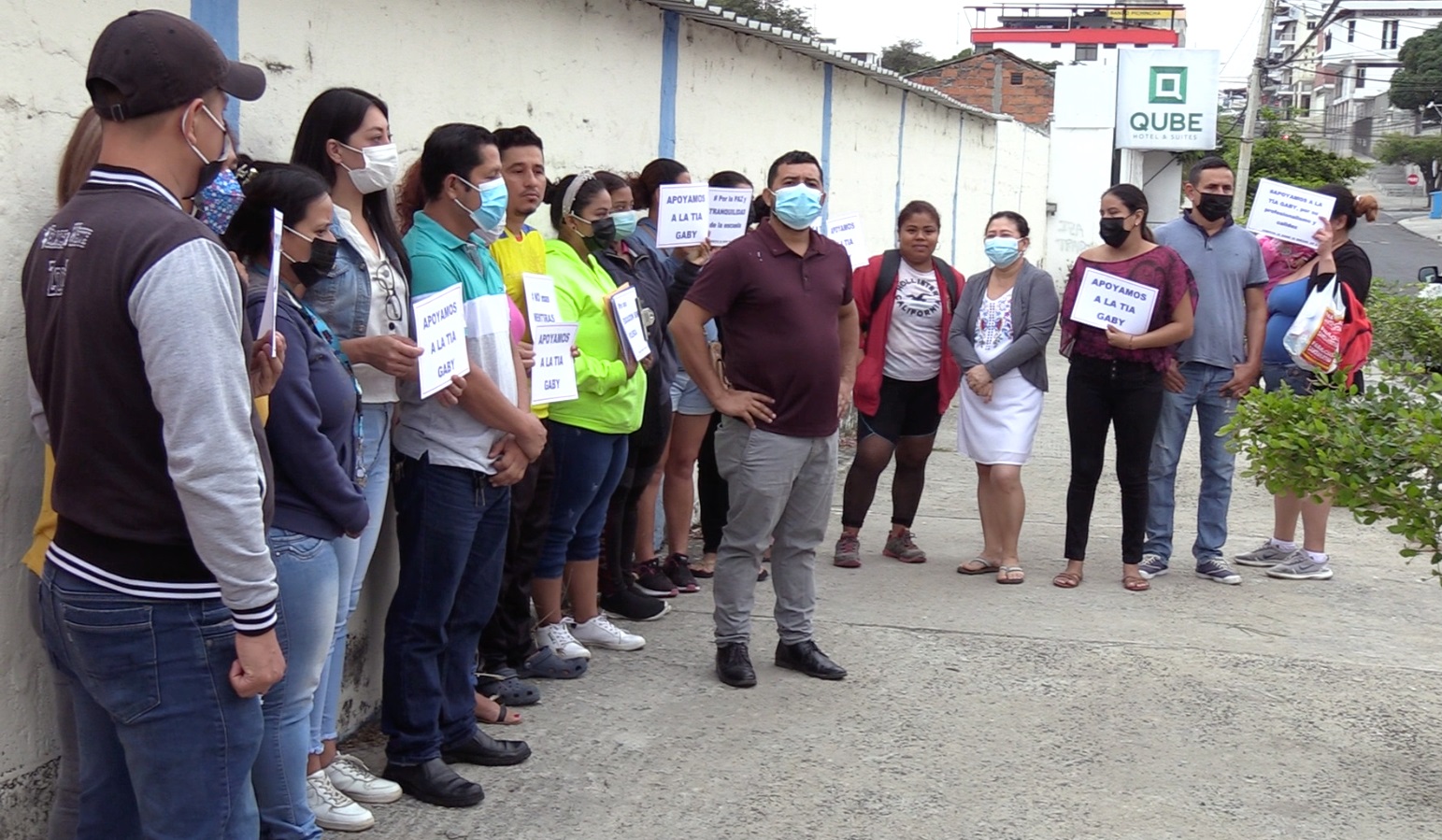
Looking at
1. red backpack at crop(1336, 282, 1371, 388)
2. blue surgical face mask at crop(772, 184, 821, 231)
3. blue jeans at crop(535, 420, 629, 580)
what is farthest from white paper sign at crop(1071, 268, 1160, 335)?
blue jeans at crop(535, 420, 629, 580)

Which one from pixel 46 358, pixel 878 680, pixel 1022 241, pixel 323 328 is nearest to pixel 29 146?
pixel 323 328

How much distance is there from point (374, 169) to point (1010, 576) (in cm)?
422

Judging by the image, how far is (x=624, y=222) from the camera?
18.1 feet

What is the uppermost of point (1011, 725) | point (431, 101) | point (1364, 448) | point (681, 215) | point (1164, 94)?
point (1164, 94)

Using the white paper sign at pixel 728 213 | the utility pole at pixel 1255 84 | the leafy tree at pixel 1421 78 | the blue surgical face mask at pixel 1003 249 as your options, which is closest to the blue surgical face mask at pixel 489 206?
the white paper sign at pixel 728 213

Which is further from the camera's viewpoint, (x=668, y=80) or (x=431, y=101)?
(x=668, y=80)

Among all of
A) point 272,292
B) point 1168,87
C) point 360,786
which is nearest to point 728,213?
point 360,786

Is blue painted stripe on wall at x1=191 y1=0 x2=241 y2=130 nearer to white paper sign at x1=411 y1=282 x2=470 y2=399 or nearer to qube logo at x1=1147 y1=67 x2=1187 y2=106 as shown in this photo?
white paper sign at x1=411 y1=282 x2=470 y2=399

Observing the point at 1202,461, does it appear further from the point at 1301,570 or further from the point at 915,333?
the point at 915,333

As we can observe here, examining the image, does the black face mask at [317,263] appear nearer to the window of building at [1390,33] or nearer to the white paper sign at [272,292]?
the white paper sign at [272,292]

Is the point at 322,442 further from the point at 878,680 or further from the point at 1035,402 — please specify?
the point at 1035,402

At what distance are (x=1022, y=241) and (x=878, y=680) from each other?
2.65m

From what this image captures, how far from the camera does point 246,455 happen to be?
7.75 feet

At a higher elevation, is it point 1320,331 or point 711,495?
point 1320,331
